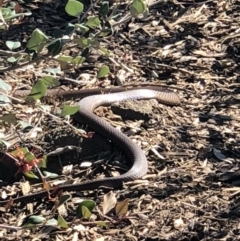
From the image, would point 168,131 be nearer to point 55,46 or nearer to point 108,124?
point 108,124

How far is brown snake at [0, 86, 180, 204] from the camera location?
4730mm

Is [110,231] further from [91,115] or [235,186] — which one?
[91,115]

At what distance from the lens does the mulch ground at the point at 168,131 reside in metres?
4.36

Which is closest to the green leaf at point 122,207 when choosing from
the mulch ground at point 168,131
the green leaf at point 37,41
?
the mulch ground at point 168,131

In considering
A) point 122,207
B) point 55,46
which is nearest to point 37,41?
point 55,46

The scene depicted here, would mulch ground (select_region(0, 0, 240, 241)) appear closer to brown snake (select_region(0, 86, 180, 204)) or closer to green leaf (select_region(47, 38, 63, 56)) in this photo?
brown snake (select_region(0, 86, 180, 204))

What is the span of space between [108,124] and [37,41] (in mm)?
2529

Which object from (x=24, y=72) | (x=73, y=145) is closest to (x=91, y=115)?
(x=73, y=145)

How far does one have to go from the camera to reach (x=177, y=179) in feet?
15.7

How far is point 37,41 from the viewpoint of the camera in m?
2.98

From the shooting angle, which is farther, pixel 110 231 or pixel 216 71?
pixel 216 71

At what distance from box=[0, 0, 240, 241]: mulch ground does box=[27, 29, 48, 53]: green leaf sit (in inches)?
19.9

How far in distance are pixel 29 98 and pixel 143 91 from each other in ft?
9.88

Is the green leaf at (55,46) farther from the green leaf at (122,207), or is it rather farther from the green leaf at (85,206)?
the green leaf at (122,207)
